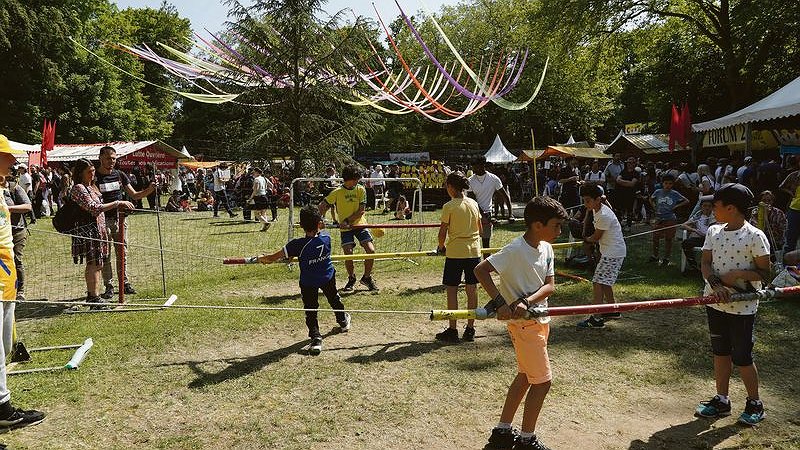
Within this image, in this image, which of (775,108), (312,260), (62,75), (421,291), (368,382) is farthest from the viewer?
(62,75)

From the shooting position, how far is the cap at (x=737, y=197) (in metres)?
4.07

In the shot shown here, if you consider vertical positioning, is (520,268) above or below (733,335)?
above

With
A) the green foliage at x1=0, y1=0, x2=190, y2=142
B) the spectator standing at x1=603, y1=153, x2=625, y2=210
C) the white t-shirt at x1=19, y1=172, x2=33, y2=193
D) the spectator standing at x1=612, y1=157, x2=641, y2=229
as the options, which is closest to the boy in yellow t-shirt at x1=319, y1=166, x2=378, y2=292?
the spectator standing at x1=612, y1=157, x2=641, y2=229

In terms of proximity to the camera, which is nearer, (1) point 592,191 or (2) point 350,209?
(1) point 592,191

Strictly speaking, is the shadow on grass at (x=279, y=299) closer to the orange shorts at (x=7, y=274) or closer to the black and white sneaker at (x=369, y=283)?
the black and white sneaker at (x=369, y=283)

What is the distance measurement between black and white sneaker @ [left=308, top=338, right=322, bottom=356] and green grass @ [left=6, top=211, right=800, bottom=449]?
0.12m

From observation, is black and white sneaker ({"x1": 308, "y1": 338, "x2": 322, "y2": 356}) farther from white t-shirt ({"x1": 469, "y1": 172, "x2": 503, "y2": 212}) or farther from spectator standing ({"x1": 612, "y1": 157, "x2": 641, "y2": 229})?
spectator standing ({"x1": 612, "y1": 157, "x2": 641, "y2": 229})

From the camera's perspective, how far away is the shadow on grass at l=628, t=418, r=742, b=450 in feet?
13.4

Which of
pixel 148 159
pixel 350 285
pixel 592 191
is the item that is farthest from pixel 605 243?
pixel 148 159

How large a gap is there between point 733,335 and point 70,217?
797 centimetres

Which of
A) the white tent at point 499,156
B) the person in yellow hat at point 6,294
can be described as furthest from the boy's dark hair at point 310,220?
the white tent at point 499,156

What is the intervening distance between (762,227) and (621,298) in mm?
3296

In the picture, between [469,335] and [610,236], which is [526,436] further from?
[610,236]

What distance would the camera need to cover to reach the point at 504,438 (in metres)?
4.05
